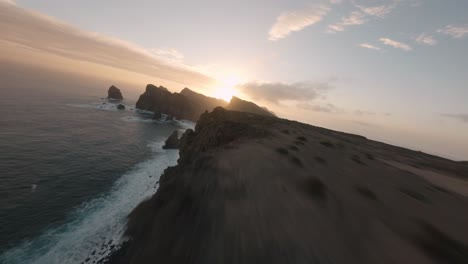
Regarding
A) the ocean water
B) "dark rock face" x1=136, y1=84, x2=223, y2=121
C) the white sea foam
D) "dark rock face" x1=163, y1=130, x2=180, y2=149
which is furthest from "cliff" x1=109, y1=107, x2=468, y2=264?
"dark rock face" x1=136, y1=84, x2=223, y2=121

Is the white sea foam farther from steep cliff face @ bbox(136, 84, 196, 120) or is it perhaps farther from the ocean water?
steep cliff face @ bbox(136, 84, 196, 120)

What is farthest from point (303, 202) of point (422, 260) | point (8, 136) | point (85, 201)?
point (8, 136)

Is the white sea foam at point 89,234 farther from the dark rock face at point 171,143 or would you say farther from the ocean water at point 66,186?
the dark rock face at point 171,143

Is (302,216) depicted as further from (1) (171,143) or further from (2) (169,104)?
(2) (169,104)

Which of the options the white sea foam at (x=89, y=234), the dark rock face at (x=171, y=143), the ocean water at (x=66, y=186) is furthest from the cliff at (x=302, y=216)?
the dark rock face at (x=171, y=143)

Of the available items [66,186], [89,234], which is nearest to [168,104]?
[66,186]

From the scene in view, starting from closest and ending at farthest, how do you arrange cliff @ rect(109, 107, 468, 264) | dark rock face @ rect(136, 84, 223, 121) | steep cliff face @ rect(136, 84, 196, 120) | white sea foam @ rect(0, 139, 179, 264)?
cliff @ rect(109, 107, 468, 264), white sea foam @ rect(0, 139, 179, 264), steep cliff face @ rect(136, 84, 196, 120), dark rock face @ rect(136, 84, 223, 121)
